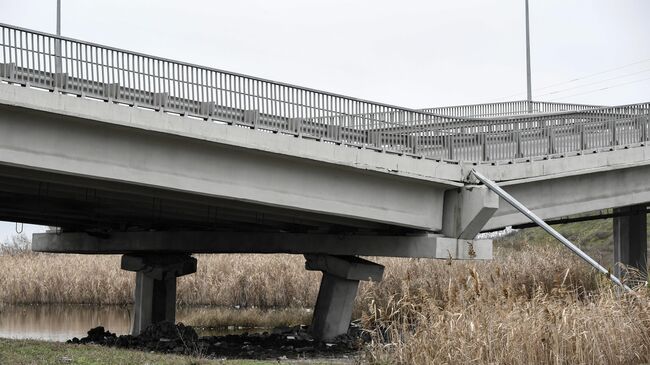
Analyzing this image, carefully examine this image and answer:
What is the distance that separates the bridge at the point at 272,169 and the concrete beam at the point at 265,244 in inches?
1.9

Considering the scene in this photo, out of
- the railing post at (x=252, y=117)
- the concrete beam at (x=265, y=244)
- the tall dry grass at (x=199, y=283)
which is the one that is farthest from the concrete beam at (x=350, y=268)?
the tall dry grass at (x=199, y=283)

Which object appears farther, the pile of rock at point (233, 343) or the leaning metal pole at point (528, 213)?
the leaning metal pole at point (528, 213)

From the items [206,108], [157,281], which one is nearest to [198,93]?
[206,108]

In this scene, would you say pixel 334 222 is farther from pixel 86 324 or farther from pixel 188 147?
pixel 86 324

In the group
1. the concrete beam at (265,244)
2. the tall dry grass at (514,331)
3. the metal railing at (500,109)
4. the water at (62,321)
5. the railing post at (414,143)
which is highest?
the metal railing at (500,109)

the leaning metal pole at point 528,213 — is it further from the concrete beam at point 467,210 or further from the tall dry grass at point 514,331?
the tall dry grass at point 514,331

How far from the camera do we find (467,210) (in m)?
23.6

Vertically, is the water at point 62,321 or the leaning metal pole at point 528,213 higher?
the leaning metal pole at point 528,213

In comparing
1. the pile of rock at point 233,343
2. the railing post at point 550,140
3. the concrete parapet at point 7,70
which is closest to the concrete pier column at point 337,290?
the pile of rock at point 233,343

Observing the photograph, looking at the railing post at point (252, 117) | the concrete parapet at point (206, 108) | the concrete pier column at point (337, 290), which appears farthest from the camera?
the concrete pier column at point (337, 290)

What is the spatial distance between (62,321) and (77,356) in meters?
20.5

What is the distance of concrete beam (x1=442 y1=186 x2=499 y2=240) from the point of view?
76.7 feet

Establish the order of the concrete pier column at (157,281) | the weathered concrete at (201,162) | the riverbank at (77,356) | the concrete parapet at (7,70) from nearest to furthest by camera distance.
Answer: the riverbank at (77,356)
the concrete parapet at (7,70)
the weathered concrete at (201,162)
the concrete pier column at (157,281)

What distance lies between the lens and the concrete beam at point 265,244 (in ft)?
79.1
